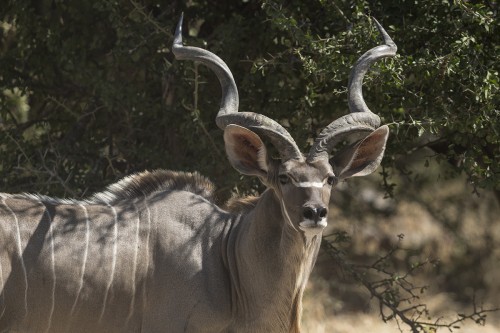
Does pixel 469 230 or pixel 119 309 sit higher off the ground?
pixel 119 309

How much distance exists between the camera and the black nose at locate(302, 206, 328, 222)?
3.69 m

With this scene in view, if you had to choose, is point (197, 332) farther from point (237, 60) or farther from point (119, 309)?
point (237, 60)

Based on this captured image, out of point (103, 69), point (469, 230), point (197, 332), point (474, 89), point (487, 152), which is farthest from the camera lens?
point (469, 230)

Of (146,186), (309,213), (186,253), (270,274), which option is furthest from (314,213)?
(146,186)

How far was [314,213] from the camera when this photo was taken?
3.69 metres

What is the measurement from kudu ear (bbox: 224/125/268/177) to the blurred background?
83 centimetres

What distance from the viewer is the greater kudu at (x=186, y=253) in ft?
13.0

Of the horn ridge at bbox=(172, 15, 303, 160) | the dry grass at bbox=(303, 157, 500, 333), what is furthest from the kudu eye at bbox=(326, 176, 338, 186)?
the dry grass at bbox=(303, 157, 500, 333)

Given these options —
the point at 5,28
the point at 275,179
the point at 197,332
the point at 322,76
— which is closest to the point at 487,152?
the point at 322,76

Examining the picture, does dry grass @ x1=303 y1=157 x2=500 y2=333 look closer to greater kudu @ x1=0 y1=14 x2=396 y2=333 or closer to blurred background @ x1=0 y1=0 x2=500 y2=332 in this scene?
blurred background @ x1=0 y1=0 x2=500 y2=332

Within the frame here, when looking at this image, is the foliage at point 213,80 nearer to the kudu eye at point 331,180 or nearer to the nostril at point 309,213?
the kudu eye at point 331,180

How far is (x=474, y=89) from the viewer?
15.6ft

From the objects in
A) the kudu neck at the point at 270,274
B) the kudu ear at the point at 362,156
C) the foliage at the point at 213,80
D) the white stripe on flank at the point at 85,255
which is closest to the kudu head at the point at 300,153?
the kudu ear at the point at 362,156

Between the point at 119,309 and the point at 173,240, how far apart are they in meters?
0.37
